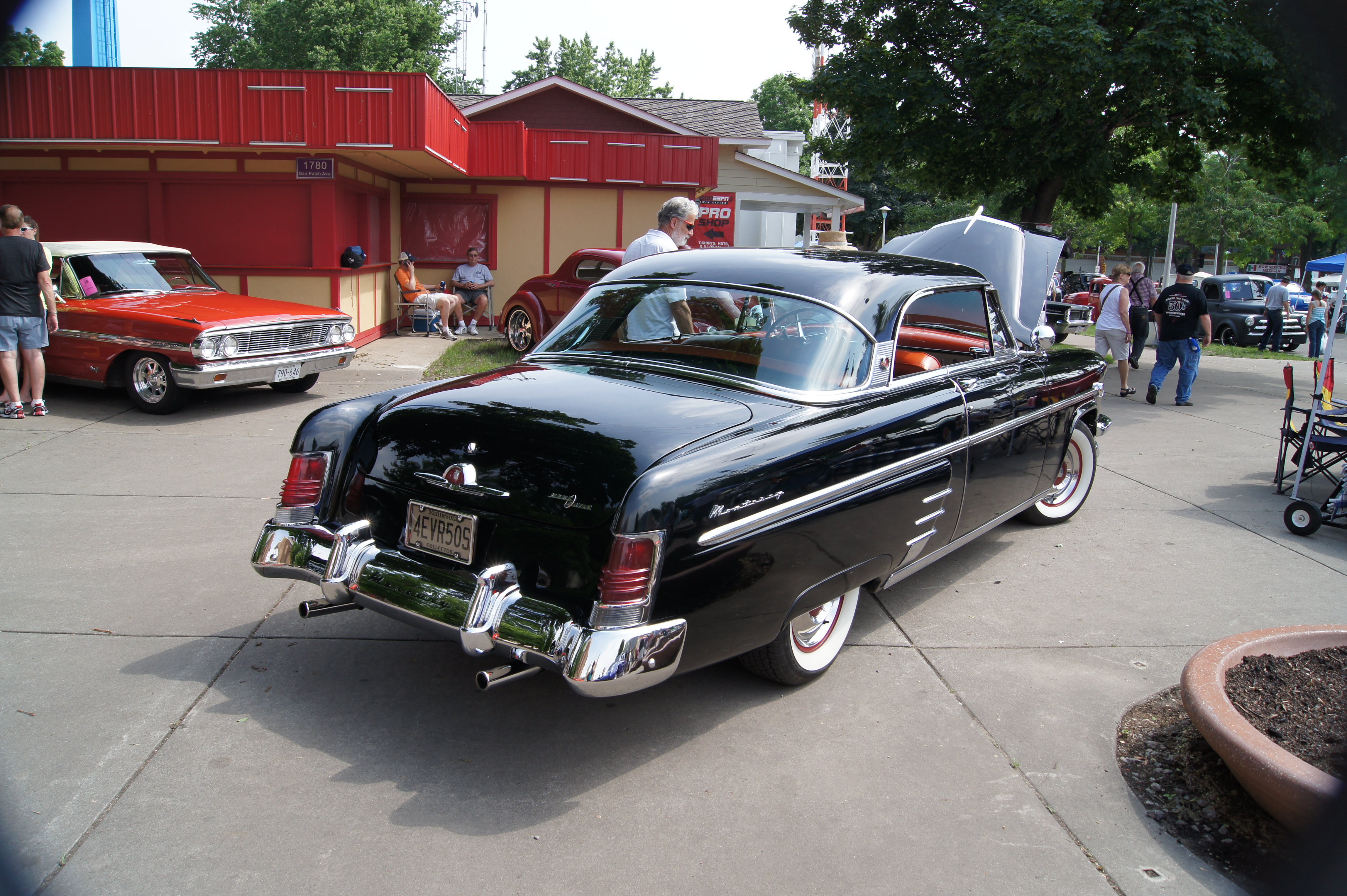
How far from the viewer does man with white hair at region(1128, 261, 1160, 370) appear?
43.1 ft

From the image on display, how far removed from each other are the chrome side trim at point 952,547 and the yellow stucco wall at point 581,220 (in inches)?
532

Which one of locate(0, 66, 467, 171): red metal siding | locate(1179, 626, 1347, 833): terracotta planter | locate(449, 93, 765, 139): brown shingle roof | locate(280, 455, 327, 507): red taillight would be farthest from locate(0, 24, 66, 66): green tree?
locate(449, 93, 765, 139): brown shingle roof

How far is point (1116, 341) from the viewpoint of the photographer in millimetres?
11711

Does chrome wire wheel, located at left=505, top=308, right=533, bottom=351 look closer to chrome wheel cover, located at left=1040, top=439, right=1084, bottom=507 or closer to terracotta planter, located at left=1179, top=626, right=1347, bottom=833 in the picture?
chrome wheel cover, located at left=1040, top=439, right=1084, bottom=507

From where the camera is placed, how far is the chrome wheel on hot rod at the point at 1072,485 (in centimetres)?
614

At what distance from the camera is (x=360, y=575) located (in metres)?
3.32

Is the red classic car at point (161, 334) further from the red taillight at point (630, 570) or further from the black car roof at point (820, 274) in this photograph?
the red taillight at point (630, 570)

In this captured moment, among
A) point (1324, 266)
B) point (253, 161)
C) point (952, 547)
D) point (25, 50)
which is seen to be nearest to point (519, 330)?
point (253, 161)

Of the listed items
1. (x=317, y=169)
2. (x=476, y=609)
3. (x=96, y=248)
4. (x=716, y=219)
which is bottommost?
(x=476, y=609)

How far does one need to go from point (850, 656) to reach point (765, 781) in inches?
44.9

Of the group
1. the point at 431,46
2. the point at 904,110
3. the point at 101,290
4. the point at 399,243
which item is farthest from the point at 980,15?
the point at 431,46

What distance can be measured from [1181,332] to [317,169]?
37.1 ft

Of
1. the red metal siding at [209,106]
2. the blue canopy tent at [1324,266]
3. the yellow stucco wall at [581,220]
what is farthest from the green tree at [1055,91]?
the blue canopy tent at [1324,266]

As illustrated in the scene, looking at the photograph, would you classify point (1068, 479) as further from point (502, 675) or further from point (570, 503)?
point (502, 675)
